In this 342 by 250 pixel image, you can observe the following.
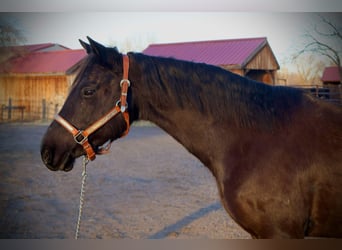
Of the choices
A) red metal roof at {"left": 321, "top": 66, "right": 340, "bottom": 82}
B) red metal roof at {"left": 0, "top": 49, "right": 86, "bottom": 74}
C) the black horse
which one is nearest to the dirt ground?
red metal roof at {"left": 0, "top": 49, "right": 86, "bottom": 74}

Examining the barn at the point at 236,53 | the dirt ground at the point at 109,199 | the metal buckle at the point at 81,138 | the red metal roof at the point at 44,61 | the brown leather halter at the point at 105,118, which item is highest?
the barn at the point at 236,53

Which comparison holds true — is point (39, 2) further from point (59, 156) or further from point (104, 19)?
point (59, 156)

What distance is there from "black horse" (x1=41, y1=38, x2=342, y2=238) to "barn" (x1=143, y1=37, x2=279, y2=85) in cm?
141

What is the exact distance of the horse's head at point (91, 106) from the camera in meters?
1.29

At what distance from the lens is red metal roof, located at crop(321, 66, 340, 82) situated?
253 cm

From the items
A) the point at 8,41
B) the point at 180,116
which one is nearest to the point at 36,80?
the point at 8,41

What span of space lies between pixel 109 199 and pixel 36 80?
170 cm

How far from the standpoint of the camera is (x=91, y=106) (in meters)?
1.30

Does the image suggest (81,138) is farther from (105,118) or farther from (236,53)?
(236,53)

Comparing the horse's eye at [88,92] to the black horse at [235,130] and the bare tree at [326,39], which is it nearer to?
the black horse at [235,130]

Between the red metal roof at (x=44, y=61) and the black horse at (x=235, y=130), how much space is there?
1.65 meters

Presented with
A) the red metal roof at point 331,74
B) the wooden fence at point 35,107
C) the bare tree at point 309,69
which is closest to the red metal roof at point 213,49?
the bare tree at point 309,69

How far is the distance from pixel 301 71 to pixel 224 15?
37.2 inches

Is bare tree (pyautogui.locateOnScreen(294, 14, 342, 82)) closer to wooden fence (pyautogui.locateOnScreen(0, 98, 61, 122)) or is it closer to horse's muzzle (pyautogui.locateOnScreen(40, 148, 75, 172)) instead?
horse's muzzle (pyautogui.locateOnScreen(40, 148, 75, 172))
